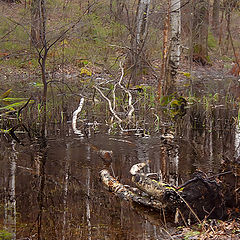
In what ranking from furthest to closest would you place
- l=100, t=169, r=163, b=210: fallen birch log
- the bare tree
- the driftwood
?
A: the bare tree → l=100, t=169, r=163, b=210: fallen birch log → the driftwood

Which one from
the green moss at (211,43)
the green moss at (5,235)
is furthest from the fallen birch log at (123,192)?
the green moss at (211,43)

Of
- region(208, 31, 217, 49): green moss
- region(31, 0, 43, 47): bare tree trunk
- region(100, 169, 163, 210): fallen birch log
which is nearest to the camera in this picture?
region(100, 169, 163, 210): fallen birch log

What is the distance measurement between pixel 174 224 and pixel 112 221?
627 mm

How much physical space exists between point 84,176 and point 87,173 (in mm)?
134

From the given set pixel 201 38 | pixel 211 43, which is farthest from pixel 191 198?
pixel 211 43

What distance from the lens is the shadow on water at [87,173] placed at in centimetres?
386

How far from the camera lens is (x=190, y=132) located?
26.5 feet

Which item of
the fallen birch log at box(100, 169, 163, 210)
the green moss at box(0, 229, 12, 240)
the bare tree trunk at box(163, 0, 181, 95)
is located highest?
the bare tree trunk at box(163, 0, 181, 95)

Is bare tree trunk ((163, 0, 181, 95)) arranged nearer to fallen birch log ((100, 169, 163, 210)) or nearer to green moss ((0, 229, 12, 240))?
fallen birch log ((100, 169, 163, 210))

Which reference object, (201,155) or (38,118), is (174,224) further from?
(38,118)

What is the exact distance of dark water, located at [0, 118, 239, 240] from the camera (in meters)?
3.85

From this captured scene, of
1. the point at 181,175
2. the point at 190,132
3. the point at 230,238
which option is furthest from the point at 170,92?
the point at 230,238

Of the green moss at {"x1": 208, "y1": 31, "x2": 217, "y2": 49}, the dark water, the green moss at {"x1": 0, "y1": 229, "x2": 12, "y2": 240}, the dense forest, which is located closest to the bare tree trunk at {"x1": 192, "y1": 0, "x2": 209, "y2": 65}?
the green moss at {"x1": 208, "y1": 31, "x2": 217, "y2": 49}

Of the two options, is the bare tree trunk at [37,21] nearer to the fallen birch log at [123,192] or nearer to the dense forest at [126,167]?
the dense forest at [126,167]
